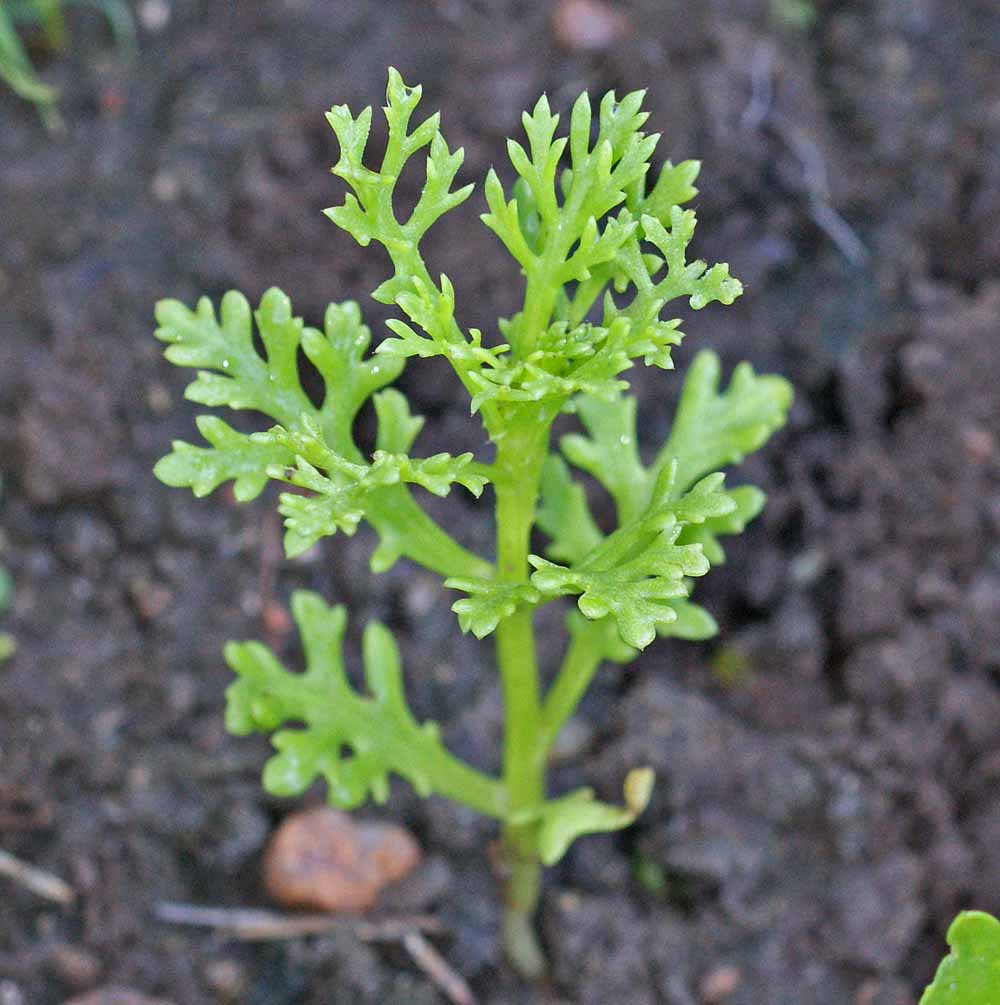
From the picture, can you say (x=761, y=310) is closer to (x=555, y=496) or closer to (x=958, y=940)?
(x=555, y=496)

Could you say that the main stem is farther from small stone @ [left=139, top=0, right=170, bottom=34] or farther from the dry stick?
small stone @ [left=139, top=0, right=170, bottom=34]

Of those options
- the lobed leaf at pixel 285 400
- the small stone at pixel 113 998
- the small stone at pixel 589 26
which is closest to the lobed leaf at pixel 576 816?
the lobed leaf at pixel 285 400

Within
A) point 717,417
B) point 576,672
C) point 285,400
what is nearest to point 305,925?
point 576,672

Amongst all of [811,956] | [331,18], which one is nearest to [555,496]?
[811,956]

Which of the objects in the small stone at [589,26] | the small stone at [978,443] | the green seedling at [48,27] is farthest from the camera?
the small stone at [589,26]

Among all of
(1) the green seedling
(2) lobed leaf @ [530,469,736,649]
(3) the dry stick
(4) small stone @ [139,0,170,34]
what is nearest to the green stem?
(2) lobed leaf @ [530,469,736,649]

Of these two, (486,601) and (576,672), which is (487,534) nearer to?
A: (576,672)

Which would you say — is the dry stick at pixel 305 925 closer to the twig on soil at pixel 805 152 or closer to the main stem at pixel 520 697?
the main stem at pixel 520 697
